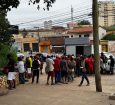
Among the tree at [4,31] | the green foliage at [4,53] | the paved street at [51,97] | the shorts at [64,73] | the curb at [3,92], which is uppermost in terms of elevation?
the tree at [4,31]

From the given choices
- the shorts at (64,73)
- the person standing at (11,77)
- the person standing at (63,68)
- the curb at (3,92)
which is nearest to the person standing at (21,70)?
the person standing at (11,77)

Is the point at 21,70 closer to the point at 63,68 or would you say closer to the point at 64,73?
the point at 63,68

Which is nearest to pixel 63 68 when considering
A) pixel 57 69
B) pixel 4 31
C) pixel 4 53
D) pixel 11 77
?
pixel 57 69

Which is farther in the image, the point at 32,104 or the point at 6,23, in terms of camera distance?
the point at 6,23

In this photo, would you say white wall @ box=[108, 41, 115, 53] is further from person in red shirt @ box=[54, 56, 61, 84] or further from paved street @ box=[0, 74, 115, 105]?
paved street @ box=[0, 74, 115, 105]

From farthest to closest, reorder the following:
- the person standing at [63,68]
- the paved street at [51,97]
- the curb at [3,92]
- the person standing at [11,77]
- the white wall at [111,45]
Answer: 1. the white wall at [111,45]
2. the person standing at [63,68]
3. the person standing at [11,77]
4. the curb at [3,92]
5. the paved street at [51,97]

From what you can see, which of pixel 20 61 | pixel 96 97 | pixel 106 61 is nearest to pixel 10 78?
pixel 20 61

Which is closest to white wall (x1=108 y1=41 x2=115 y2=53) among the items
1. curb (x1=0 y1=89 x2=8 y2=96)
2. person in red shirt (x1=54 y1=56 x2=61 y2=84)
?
person in red shirt (x1=54 y1=56 x2=61 y2=84)

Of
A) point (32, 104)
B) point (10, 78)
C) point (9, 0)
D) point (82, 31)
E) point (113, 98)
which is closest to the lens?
point (9, 0)

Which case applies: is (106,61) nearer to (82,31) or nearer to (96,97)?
(96,97)

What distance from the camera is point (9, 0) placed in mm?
11281

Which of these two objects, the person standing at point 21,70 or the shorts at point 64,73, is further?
the shorts at point 64,73

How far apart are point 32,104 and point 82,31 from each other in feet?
238

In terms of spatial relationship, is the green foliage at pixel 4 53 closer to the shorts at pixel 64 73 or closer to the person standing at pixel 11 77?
the person standing at pixel 11 77
